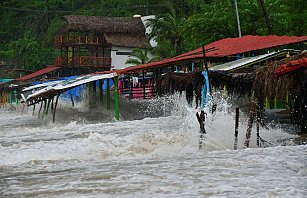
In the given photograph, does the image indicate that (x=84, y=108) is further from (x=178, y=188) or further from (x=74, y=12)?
(x=74, y=12)

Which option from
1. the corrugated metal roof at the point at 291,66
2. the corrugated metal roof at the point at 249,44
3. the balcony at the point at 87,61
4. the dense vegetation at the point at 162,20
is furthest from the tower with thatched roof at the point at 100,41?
the corrugated metal roof at the point at 291,66

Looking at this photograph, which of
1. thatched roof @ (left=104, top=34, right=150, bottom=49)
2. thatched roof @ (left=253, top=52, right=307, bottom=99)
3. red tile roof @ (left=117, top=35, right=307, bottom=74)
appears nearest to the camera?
thatched roof @ (left=253, top=52, right=307, bottom=99)

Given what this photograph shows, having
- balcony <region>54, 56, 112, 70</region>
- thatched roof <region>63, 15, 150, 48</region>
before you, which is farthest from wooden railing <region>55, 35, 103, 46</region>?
balcony <region>54, 56, 112, 70</region>

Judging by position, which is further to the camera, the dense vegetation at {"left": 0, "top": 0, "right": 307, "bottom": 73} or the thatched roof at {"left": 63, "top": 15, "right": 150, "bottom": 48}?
the thatched roof at {"left": 63, "top": 15, "right": 150, "bottom": 48}

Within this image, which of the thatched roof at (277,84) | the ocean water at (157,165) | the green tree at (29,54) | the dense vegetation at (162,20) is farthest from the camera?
the green tree at (29,54)

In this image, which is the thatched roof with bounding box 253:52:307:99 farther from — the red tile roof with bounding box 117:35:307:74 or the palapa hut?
the red tile roof with bounding box 117:35:307:74

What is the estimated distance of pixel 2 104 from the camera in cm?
4544

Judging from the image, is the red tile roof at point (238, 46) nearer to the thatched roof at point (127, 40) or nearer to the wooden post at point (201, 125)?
the wooden post at point (201, 125)

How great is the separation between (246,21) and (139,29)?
16.5 metres

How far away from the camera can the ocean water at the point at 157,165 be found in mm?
7613

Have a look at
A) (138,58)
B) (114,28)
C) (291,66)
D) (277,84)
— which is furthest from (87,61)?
(291,66)

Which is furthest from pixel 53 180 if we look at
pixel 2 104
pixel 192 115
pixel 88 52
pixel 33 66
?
pixel 33 66

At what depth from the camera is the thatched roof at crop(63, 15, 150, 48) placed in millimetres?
38062

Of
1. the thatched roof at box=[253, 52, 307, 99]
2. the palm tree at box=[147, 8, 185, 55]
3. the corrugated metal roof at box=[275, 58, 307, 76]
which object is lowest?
the thatched roof at box=[253, 52, 307, 99]
